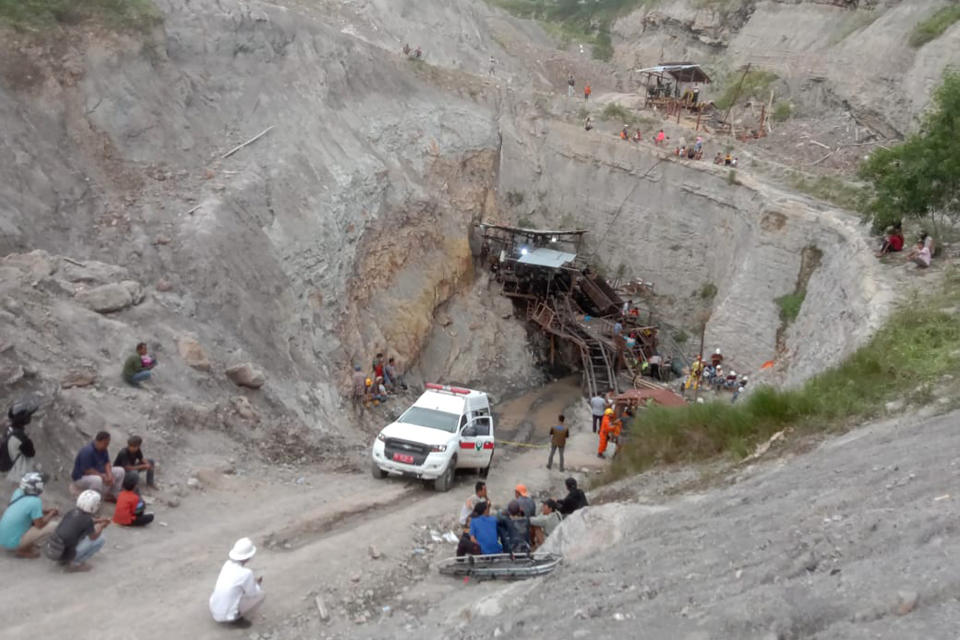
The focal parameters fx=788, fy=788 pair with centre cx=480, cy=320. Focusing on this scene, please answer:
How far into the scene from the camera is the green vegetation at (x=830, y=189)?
79.8ft

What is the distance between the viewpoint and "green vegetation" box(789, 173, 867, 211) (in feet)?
79.8

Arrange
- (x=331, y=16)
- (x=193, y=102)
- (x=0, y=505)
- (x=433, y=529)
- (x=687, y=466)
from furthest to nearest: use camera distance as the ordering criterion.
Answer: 1. (x=331, y=16)
2. (x=193, y=102)
3. (x=433, y=529)
4. (x=687, y=466)
5. (x=0, y=505)

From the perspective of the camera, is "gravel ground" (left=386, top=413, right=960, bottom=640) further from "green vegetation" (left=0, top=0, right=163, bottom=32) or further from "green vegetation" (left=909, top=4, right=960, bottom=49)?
"green vegetation" (left=909, top=4, right=960, bottom=49)

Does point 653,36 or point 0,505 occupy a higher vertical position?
point 653,36

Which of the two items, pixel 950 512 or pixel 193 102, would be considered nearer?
pixel 950 512

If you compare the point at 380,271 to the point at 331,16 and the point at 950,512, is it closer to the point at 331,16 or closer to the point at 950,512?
the point at 331,16

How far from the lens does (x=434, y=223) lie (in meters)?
27.2

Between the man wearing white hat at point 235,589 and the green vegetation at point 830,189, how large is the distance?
20.9m

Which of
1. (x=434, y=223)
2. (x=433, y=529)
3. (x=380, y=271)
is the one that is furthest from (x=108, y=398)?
(x=434, y=223)

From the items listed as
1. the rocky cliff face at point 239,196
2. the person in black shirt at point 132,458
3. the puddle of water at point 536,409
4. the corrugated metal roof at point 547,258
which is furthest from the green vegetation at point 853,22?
the person in black shirt at point 132,458

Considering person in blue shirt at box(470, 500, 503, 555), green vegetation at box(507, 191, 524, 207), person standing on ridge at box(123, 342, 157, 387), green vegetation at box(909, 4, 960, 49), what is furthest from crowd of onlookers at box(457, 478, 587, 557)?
green vegetation at box(909, 4, 960, 49)

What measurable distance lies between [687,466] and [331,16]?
28446 mm

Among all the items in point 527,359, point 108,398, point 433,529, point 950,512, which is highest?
point 950,512

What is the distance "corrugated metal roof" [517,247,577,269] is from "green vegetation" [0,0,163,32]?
13.9m
